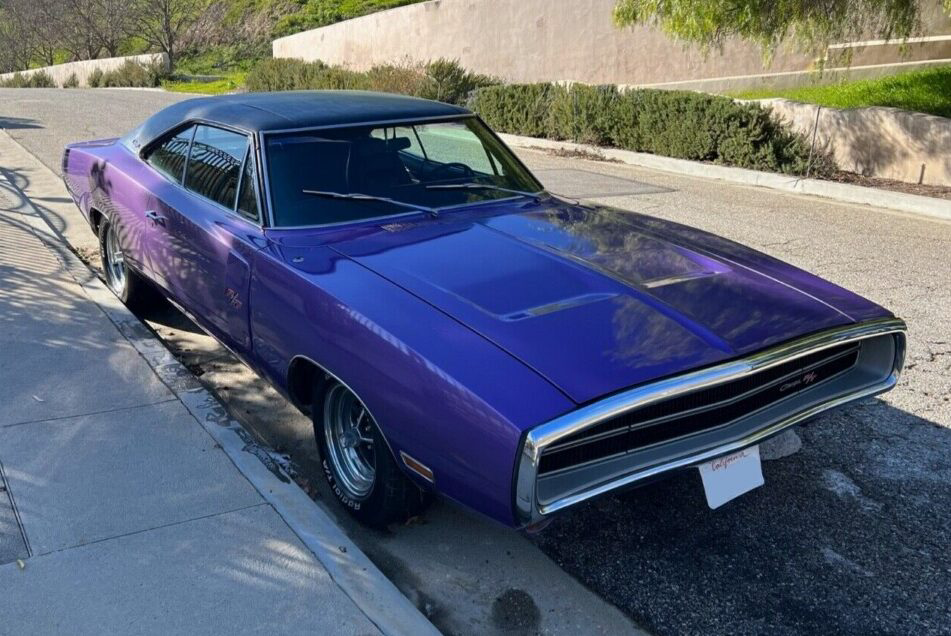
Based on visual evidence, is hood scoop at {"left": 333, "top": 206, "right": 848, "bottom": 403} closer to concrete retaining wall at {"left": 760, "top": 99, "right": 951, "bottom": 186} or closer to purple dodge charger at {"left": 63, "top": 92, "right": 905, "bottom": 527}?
purple dodge charger at {"left": 63, "top": 92, "right": 905, "bottom": 527}

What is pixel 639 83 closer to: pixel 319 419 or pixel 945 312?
pixel 945 312

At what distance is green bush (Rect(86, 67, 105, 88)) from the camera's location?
3771cm

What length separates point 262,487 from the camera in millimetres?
3688

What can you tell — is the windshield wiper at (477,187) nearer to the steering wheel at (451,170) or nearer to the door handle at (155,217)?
the steering wheel at (451,170)

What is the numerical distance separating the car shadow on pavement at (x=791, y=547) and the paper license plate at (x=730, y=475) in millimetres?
399

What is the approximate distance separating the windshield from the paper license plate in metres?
1.92

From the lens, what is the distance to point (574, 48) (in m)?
20.5

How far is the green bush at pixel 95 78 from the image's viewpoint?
1485 inches

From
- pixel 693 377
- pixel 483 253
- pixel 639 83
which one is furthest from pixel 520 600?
pixel 639 83

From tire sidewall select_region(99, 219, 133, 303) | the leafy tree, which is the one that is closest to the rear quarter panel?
tire sidewall select_region(99, 219, 133, 303)

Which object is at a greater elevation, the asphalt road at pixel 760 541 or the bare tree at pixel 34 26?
the bare tree at pixel 34 26

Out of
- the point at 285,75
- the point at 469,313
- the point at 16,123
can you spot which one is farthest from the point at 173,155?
the point at 285,75

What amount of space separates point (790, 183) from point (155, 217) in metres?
8.53

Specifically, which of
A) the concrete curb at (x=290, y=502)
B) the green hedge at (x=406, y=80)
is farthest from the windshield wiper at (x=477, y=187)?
the green hedge at (x=406, y=80)
